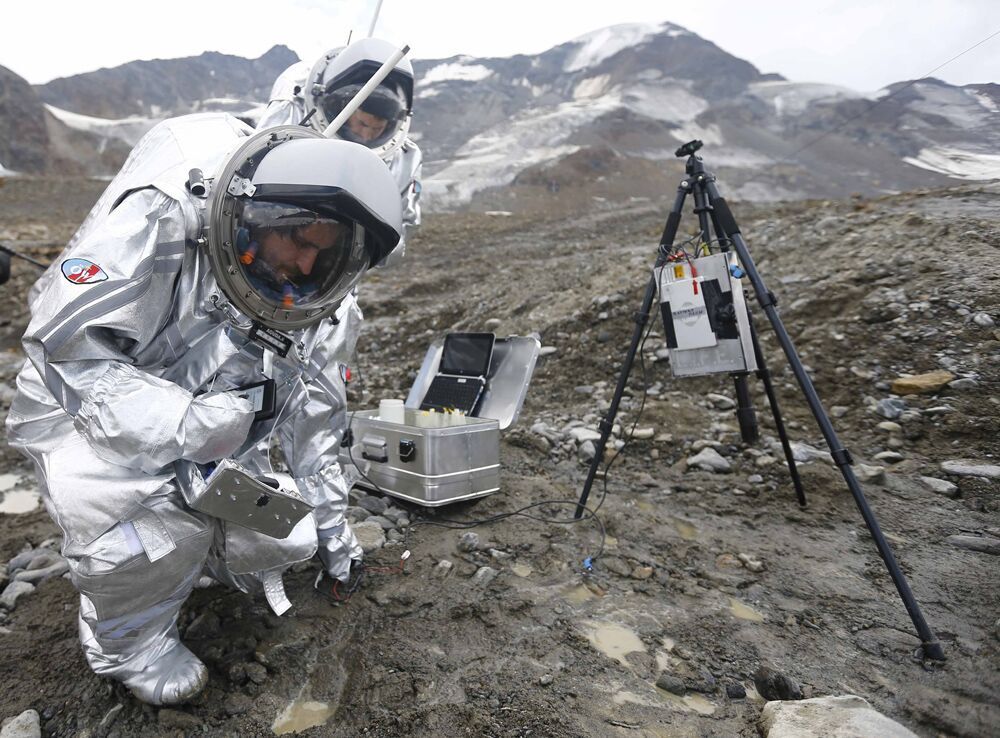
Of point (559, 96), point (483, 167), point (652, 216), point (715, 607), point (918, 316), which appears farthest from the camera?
point (559, 96)

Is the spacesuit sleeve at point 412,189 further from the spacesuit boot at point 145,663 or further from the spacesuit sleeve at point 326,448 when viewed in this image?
the spacesuit boot at point 145,663

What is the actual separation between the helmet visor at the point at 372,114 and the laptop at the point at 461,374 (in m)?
1.30

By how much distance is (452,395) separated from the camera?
13.1 feet

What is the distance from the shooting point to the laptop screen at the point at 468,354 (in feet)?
13.0

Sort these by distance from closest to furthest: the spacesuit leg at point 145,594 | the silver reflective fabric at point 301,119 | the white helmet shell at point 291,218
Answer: the spacesuit leg at point 145,594 < the white helmet shell at point 291,218 < the silver reflective fabric at point 301,119

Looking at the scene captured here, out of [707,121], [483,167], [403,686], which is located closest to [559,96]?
[707,121]

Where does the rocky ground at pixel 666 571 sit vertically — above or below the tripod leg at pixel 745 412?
below

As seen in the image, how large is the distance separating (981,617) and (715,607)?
0.97 meters

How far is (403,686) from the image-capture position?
2.11m

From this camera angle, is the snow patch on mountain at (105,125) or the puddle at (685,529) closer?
the puddle at (685,529)

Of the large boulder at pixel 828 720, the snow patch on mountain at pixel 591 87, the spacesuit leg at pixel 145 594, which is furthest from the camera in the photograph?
the snow patch on mountain at pixel 591 87

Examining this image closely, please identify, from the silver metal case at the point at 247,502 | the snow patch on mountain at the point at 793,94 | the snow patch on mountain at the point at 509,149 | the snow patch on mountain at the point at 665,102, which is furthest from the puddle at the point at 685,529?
the snow patch on mountain at the point at 665,102

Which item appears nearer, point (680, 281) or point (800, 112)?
point (680, 281)

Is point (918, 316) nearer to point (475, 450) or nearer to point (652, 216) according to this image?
point (475, 450)
